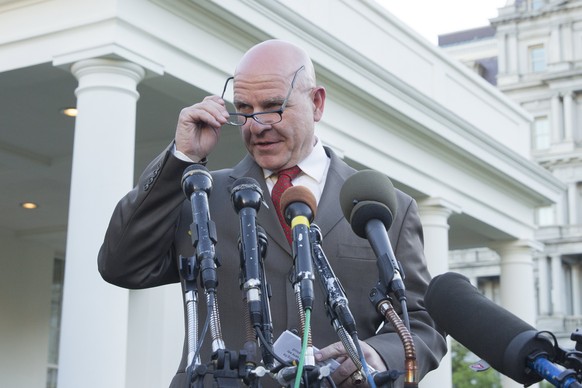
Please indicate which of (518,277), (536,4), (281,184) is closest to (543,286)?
(536,4)

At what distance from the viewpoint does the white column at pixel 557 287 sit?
58969 millimetres

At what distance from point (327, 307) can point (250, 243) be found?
0.85 ft

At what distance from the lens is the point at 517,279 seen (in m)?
21.4

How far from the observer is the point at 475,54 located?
70.8 meters

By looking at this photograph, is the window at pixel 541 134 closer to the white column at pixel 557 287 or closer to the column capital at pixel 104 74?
the white column at pixel 557 287

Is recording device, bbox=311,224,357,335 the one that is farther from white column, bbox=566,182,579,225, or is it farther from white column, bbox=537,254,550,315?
white column, bbox=537,254,550,315

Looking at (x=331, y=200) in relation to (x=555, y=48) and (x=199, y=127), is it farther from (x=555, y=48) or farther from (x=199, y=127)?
(x=555, y=48)

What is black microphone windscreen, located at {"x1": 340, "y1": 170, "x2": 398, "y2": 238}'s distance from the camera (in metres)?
2.99

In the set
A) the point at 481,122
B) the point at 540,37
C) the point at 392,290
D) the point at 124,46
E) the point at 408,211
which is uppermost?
the point at 540,37

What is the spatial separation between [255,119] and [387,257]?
0.80 m

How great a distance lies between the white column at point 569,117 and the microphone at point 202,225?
5755cm

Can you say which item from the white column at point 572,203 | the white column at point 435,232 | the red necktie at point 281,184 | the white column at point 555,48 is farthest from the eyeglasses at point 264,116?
the white column at point 555,48

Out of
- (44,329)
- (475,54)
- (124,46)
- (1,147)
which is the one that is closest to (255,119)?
(124,46)

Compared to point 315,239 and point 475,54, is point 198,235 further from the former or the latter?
point 475,54
